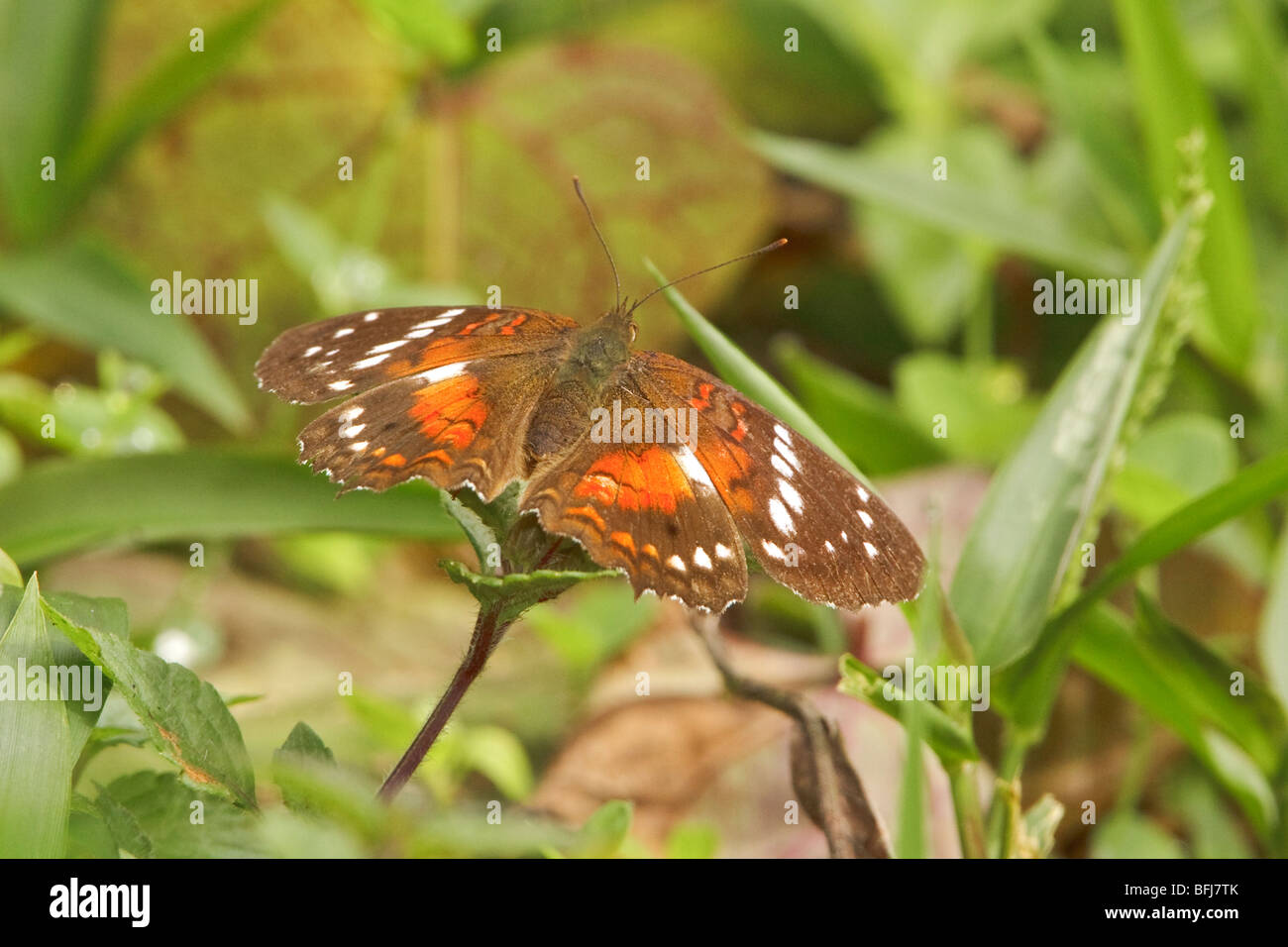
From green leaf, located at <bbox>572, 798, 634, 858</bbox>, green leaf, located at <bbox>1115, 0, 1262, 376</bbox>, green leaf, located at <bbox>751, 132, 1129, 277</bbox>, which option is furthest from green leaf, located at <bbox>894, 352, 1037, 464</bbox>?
green leaf, located at <bbox>572, 798, 634, 858</bbox>

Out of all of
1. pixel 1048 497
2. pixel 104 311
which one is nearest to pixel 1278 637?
pixel 1048 497

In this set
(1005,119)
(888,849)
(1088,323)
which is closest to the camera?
(888,849)

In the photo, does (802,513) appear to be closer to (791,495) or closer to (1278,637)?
(791,495)

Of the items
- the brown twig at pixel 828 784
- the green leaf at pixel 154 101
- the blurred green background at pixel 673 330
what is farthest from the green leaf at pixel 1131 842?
the green leaf at pixel 154 101

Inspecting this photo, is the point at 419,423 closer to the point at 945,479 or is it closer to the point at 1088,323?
the point at 945,479

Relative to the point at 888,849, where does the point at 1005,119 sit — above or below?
above

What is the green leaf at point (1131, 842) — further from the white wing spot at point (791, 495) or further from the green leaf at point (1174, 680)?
the white wing spot at point (791, 495)
